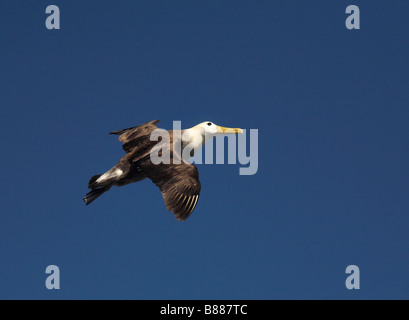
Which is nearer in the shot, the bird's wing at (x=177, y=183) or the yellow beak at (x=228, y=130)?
the bird's wing at (x=177, y=183)

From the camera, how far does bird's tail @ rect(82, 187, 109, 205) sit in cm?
1564

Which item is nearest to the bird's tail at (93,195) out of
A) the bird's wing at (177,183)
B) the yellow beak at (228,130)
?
the bird's wing at (177,183)

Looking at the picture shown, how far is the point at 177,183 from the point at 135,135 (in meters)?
2.66

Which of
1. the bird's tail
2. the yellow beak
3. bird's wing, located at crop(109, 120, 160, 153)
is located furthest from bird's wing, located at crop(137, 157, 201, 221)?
the yellow beak

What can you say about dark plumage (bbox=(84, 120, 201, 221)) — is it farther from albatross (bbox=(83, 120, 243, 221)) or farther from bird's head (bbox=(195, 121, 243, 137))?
bird's head (bbox=(195, 121, 243, 137))

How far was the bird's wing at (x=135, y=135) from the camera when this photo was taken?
16.1 metres

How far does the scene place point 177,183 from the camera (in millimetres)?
14391

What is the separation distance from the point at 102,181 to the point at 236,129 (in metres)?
4.13

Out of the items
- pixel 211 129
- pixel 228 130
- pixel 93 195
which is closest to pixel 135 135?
pixel 93 195

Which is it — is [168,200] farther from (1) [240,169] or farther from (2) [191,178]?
(1) [240,169]

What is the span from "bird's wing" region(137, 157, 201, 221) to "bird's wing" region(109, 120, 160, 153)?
909 mm

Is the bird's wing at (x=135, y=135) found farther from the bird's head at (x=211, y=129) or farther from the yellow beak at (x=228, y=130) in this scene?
the yellow beak at (x=228, y=130)

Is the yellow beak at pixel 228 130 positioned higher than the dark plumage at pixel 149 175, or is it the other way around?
the yellow beak at pixel 228 130

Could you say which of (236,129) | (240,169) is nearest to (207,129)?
(236,129)
